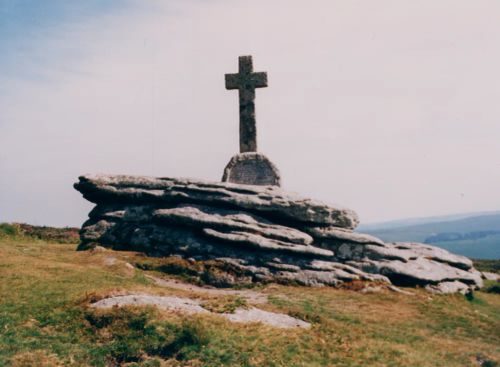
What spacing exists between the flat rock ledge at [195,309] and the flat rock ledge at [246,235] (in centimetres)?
793

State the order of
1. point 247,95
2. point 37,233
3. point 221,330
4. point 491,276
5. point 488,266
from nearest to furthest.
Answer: point 221,330, point 247,95, point 491,276, point 37,233, point 488,266

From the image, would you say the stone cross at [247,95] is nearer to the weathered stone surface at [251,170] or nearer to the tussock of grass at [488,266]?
the weathered stone surface at [251,170]

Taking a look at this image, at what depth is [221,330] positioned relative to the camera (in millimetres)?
18406

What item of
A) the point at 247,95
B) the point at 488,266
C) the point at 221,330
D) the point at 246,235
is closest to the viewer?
the point at 221,330

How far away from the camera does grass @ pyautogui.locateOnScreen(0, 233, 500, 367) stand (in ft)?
54.6

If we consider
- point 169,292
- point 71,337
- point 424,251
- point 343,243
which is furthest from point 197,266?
point 424,251

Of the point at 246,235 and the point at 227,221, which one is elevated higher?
the point at 227,221

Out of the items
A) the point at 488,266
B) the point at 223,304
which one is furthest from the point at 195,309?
the point at 488,266

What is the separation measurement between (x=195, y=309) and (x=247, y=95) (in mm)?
23424

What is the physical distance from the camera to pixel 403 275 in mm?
33344

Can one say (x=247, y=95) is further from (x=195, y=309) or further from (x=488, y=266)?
(x=488, y=266)

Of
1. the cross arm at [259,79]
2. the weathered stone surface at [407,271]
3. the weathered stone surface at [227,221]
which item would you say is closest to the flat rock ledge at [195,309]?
the weathered stone surface at [227,221]

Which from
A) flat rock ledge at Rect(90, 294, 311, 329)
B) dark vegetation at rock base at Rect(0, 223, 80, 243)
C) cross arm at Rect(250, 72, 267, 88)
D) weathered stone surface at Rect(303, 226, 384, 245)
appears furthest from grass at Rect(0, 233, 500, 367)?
cross arm at Rect(250, 72, 267, 88)

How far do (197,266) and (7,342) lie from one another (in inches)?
577
